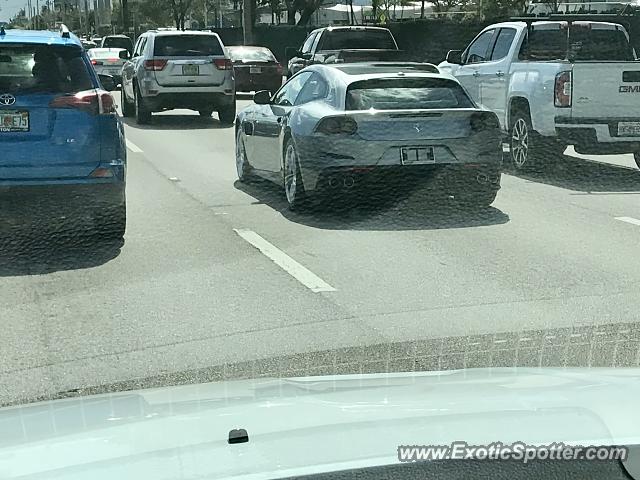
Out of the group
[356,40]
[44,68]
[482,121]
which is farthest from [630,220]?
[356,40]

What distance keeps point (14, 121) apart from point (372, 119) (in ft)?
10.8

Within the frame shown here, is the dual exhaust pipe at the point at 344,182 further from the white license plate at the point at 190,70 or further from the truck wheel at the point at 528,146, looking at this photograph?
the white license plate at the point at 190,70

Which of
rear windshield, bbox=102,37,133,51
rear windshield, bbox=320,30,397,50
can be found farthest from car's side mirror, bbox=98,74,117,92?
rear windshield, bbox=102,37,133,51

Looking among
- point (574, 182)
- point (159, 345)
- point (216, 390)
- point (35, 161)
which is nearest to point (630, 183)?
point (574, 182)

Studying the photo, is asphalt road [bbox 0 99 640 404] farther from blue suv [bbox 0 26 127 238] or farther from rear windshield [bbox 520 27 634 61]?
rear windshield [bbox 520 27 634 61]

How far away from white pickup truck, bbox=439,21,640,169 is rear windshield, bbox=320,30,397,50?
8767mm

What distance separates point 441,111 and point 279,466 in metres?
8.18

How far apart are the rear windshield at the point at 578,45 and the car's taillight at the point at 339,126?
5.44 metres

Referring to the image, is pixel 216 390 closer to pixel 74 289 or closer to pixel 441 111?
pixel 74 289

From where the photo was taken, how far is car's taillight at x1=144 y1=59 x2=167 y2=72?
2131 cm

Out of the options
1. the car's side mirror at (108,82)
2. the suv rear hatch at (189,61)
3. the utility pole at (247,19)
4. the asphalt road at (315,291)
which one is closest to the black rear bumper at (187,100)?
the suv rear hatch at (189,61)

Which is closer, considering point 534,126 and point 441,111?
point 441,111

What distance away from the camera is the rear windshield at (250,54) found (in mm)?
29656

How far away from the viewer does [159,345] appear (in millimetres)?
6012
